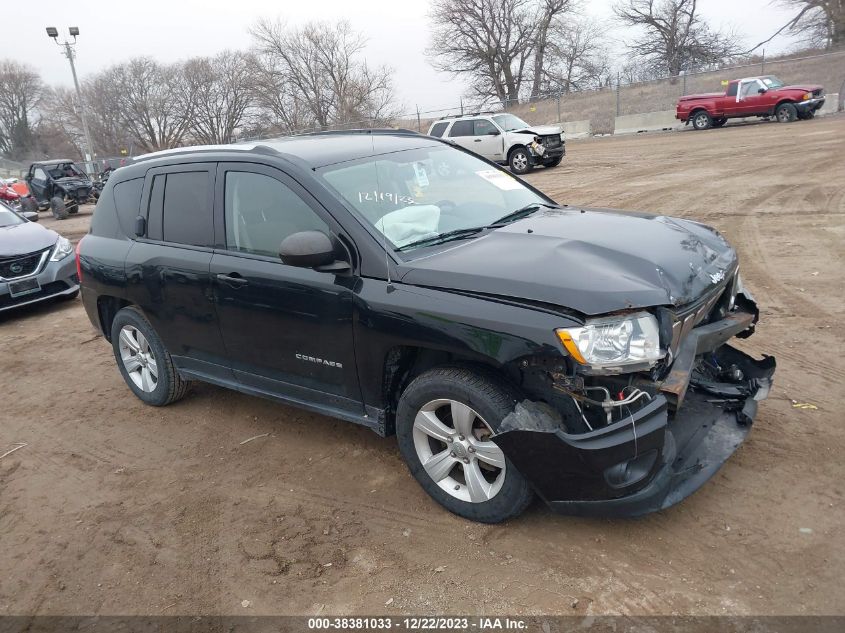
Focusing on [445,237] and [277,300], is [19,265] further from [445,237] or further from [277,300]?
[445,237]

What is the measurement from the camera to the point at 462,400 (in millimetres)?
3084

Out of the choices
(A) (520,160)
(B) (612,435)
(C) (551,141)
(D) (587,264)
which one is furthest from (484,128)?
(B) (612,435)

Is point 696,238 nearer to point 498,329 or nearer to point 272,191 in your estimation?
point 498,329

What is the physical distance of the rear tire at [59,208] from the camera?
21703mm

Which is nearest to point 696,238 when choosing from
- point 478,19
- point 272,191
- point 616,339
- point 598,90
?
point 616,339

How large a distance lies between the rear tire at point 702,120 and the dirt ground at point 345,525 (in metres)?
22.8

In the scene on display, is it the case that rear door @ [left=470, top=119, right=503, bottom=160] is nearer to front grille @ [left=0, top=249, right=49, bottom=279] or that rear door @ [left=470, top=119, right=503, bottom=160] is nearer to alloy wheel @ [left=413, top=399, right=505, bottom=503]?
front grille @ [left=0, top=249, right=49, bottom=279]

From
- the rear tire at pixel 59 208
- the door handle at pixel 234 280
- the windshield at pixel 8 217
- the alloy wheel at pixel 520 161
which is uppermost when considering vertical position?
the door handle at pixel 234 280

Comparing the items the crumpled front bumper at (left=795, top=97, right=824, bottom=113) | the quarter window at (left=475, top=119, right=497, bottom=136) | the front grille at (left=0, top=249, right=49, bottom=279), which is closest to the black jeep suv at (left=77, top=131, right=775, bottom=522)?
the front grille at (left=0, top=249, right=49, bottom=279)

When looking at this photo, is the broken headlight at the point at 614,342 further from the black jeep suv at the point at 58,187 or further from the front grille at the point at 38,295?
the black jeep suv at the point at 58,187

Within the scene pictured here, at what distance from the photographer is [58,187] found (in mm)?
22641

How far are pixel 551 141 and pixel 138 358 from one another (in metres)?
16.5

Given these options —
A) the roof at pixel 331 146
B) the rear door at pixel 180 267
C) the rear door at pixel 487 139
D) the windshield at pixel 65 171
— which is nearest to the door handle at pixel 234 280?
the rear door at pixel 180 267

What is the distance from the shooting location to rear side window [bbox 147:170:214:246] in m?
4.21
